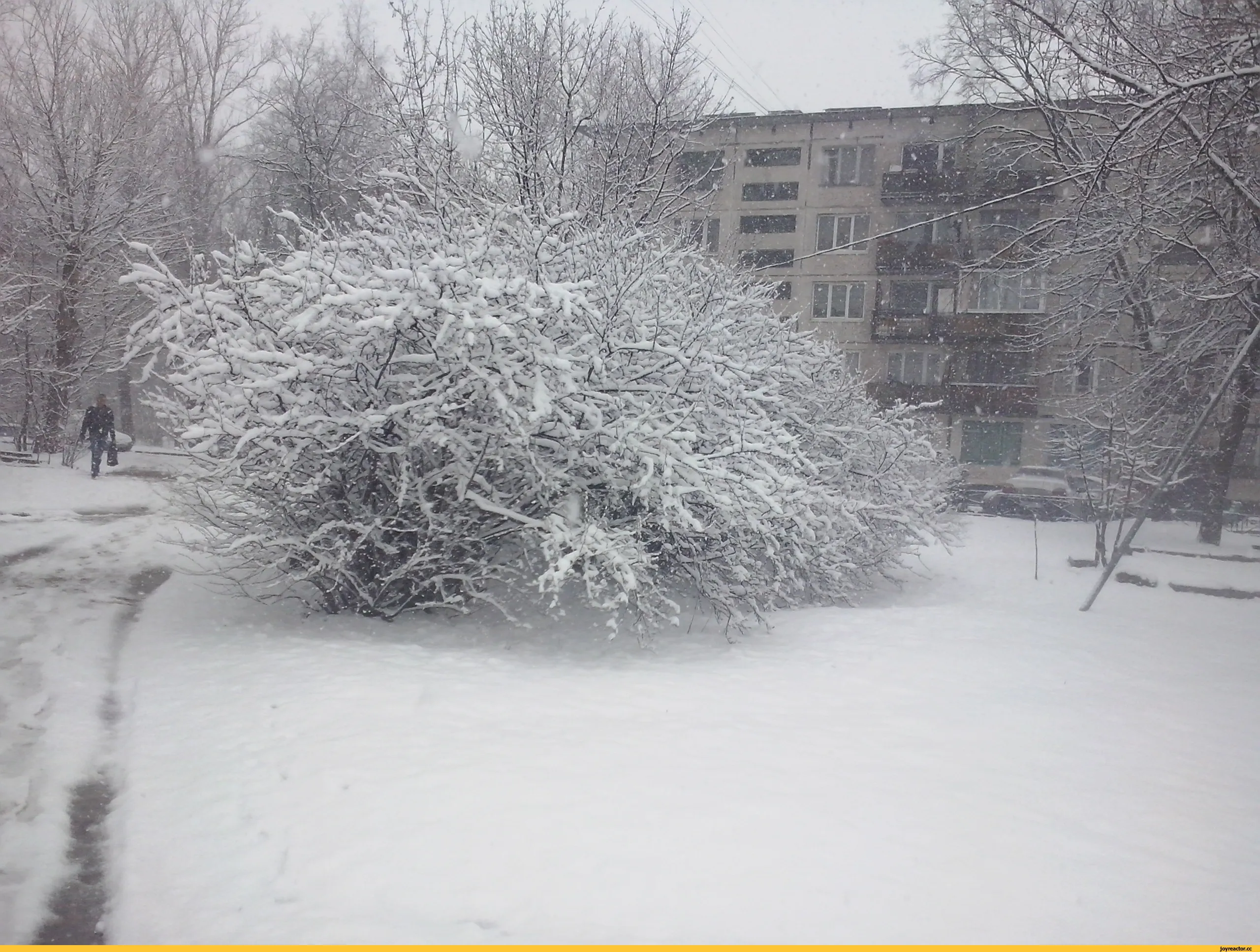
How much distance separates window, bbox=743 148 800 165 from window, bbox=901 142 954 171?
390cm

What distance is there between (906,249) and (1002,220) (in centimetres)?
321

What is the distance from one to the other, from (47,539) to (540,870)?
1031 centimetres

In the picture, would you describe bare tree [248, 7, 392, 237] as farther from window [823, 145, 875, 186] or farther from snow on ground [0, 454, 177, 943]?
window [823, 145, 875, 186]

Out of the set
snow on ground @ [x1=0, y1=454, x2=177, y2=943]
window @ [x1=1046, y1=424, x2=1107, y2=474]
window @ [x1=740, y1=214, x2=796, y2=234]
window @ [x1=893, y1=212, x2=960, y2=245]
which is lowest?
snow on ground @ [x1=0, y1=454, x2=177, y2=943]

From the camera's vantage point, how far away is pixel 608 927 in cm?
351

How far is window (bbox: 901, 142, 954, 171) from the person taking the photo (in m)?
30.8

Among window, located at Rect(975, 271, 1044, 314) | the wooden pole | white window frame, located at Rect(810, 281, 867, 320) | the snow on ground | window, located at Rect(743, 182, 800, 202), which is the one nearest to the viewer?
the snow on ground

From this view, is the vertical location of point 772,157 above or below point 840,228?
above

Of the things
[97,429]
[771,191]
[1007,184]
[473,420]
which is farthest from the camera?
[771,191]

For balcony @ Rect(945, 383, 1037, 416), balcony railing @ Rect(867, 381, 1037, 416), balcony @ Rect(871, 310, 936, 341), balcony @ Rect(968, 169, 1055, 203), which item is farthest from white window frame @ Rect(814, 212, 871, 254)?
balcony @ Rect(945, 383, 1037, 416)

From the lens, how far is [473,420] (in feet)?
25.9

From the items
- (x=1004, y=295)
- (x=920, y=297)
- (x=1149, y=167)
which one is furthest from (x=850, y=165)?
(x=1149, y=167)

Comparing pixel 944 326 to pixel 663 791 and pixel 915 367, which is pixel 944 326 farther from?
pixel 663 791

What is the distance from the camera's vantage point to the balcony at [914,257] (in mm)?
30219
